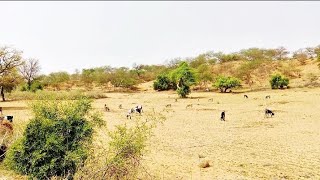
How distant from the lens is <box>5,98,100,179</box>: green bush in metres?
11.8

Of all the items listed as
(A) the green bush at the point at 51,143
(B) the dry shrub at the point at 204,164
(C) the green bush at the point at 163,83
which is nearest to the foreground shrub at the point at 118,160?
(A) the green bush at the point at 51,143

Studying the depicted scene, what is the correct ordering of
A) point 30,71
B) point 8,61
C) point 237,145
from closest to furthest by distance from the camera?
point 237,145
point 8,61
point 30,71

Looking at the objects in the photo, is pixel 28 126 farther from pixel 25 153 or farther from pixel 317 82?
pixel 317 82

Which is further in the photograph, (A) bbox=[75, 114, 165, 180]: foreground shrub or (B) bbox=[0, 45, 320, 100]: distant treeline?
(B) bbox=[0, 45, 320, 100]: distant treeline

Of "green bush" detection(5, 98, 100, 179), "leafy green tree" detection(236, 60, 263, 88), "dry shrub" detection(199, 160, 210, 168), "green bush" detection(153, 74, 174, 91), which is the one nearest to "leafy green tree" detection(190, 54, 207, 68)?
"green bush" detection(153, 74, 174, 91)

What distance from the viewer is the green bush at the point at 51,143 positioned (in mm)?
11789

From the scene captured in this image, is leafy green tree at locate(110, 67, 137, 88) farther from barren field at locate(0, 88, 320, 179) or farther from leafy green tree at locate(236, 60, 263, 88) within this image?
barren field at locate(0, 88, 320, 179)

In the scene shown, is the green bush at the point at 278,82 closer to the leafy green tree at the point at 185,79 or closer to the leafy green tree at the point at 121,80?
the leafy green tree at the point at 185,79

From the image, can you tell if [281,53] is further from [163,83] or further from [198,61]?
[163,83]

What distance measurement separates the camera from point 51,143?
11.8 meters

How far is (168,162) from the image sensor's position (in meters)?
16.7

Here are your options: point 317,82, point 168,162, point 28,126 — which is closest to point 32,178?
point 28,126

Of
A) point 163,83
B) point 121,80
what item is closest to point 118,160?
point 163,83

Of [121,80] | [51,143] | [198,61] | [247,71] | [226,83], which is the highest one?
[198,61]
